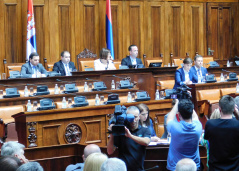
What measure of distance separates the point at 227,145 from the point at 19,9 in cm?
905

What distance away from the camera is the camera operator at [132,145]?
4371mm

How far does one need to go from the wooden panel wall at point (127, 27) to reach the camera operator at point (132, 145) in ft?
27.1

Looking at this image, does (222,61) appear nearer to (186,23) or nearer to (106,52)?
(186,23)

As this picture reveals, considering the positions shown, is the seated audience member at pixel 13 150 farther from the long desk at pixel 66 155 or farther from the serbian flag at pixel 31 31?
the serbian flag at pixel 31 31

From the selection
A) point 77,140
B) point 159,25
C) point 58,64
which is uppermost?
point 159,25

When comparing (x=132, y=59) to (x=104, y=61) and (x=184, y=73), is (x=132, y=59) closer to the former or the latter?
(x=104, y=61)

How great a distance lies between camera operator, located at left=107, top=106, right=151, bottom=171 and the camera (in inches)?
172

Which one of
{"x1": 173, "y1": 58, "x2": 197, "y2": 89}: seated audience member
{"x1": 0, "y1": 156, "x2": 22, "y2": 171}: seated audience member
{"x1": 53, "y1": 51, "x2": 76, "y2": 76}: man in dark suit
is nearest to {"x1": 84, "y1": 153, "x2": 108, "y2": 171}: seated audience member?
{"x1": 0, "y1": 156, "x2": 22, "y2": 171}: seated audience member

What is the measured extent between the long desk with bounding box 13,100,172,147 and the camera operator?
2641 mm

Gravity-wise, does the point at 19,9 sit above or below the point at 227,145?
above

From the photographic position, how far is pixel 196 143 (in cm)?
448

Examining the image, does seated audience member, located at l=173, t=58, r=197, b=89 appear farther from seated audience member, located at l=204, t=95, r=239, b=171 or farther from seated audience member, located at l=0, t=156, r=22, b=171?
seated audience member, located at l=0, t=156, r=22, b=171

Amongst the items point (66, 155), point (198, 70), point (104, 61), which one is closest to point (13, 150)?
point (66, 155)

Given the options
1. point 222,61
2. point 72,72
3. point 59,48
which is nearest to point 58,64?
point 72,72
